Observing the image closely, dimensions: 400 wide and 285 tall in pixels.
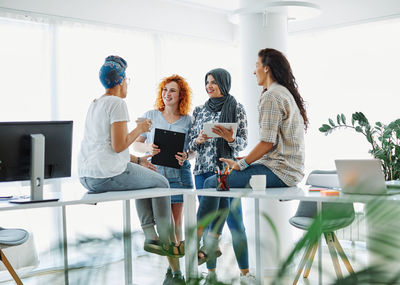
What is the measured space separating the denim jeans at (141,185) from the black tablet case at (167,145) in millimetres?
379

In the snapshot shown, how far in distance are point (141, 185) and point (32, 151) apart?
0.74 m

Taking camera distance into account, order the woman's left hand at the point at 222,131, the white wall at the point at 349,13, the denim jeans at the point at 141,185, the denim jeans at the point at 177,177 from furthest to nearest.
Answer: the white wall at the point at 349,13, the denim jeans at the point at 177,177, the woman's left hand at the point at 222,131, the denim jeans at the point at 141,185

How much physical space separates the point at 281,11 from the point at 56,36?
7.57 feet

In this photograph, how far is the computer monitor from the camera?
2.74 meters

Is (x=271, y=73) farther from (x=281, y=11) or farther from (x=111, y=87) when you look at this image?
(x=281, y=11)

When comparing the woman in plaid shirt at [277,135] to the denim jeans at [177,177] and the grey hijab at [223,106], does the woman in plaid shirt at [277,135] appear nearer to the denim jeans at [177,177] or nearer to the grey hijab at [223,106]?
the grey hijab at [223,106]

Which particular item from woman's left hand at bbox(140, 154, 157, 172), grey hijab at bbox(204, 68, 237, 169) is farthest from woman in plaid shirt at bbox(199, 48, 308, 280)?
woman's left hand at bbox(140, 154, 157, 172)

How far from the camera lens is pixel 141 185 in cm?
315

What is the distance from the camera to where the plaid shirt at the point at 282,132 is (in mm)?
2850

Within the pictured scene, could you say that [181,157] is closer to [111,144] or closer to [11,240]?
[111,144]

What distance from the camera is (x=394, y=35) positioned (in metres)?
5.68

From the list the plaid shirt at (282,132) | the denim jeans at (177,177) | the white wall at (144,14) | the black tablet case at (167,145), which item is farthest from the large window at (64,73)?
the plaid shirt at (282,132)

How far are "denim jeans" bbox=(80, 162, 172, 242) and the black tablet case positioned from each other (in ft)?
1.24

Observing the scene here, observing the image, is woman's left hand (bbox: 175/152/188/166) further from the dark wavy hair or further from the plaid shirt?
the dark wavy hair
